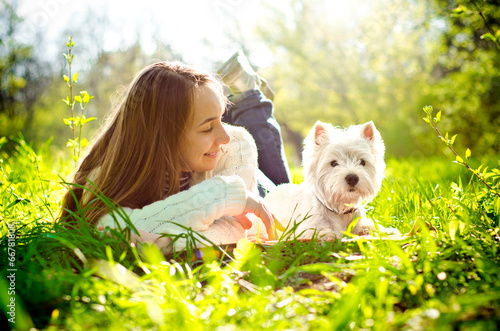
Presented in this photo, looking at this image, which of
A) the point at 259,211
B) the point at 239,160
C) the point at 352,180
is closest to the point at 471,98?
the point at 352,180

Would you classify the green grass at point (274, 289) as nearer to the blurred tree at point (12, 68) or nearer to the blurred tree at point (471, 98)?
the blurred tree at point (471, 98)

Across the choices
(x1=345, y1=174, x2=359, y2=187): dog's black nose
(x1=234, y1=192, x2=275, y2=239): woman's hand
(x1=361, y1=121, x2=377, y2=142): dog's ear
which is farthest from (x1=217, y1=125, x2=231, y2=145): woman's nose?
(x1=361, y1=121, x2=377, y2=142): dog's ear

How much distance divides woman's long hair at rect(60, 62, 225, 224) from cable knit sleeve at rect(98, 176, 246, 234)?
0.30 meters

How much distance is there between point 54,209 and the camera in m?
3.17

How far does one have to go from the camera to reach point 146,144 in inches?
109

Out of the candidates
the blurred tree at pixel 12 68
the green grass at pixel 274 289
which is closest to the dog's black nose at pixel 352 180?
the green grass at pixel 274 289

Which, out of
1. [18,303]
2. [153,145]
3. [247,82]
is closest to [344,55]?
[247,82]

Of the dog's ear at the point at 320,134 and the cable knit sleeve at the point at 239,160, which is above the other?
the dog's ear at the point at 320,134

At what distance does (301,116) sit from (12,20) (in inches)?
662

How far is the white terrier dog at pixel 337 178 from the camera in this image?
9.84 feet

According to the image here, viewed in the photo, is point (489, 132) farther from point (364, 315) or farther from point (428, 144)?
point (364, 315)

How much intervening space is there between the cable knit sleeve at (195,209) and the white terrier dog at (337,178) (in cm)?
67

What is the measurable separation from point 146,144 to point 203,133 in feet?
1.37

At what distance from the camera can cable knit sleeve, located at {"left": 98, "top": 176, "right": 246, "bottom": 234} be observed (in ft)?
7.48
